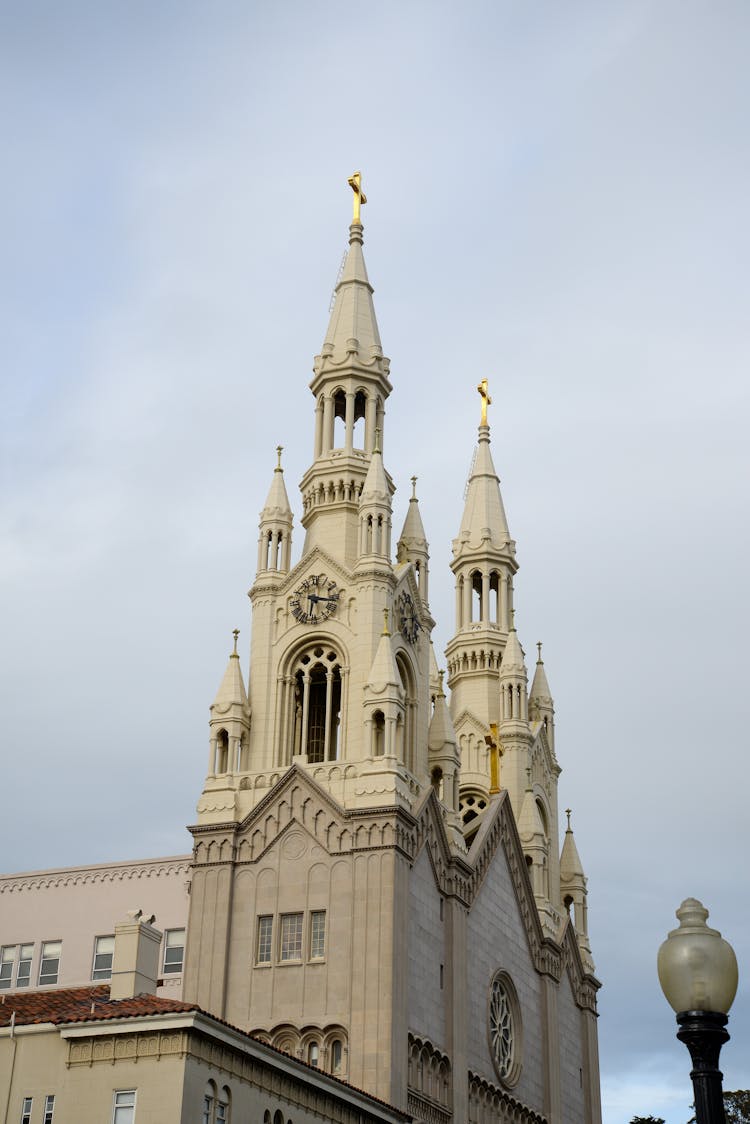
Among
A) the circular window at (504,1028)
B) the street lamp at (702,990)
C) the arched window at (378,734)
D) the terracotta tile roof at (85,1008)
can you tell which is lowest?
the street lamp at (702,990)

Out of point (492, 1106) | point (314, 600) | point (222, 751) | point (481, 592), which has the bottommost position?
point (492, 1106)

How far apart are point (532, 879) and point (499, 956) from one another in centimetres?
806

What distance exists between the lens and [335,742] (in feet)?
214

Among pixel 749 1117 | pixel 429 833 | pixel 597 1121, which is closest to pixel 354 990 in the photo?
pixel 429 833

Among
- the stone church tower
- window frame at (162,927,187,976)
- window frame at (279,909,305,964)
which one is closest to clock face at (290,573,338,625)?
the stone church tower

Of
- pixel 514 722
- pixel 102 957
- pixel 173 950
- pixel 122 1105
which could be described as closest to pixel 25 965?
pixel 102 957

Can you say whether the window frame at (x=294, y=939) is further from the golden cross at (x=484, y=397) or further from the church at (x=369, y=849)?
the golden cross at (x=484, y=397)

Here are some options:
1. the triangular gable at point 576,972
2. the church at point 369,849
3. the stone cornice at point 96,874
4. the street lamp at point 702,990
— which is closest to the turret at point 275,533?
the church at point 369,849

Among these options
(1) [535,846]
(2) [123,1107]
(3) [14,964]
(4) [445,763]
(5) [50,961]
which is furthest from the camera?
(1) [535,846]

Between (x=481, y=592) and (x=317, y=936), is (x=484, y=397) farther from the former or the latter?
(x=317, y=936)

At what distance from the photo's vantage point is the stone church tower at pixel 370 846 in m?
57.7

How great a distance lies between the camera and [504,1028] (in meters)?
68.5

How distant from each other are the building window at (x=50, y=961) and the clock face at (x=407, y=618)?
19.1 meters

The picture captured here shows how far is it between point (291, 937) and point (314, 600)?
14.3 m
